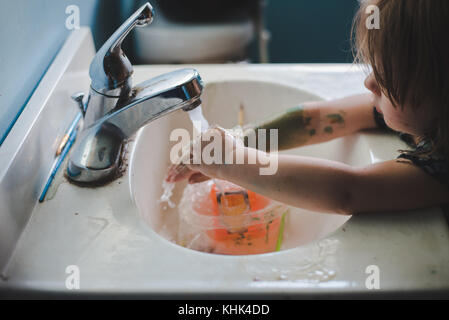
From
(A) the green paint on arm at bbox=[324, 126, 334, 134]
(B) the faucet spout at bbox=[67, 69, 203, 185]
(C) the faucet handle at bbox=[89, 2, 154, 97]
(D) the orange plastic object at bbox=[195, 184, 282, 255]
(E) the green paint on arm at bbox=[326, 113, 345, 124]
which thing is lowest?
(D) the orange plastic object at bbox=[195, 184, 282, 255]

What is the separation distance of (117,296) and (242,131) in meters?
0.33

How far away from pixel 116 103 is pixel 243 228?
0.85 feet

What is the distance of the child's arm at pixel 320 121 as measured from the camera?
599mm

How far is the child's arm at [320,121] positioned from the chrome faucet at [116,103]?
22cm

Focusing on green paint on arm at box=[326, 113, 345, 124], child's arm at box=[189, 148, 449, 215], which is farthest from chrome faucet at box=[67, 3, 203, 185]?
green paint on arm at box=[326, 113, 345, 124]

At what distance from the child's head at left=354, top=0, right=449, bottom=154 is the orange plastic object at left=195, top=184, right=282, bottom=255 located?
225 mm

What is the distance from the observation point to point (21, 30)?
1.59ft

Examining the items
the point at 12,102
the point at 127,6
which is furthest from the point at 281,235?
the point at 127,6

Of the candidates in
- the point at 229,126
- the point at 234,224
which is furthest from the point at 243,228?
the point at 229,126

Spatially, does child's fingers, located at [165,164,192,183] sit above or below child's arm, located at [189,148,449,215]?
below

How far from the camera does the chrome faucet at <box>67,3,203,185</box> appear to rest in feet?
1.39

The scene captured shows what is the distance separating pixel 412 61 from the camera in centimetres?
42

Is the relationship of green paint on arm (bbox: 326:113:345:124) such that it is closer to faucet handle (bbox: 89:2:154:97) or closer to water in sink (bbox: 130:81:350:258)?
water in sink (bbox: 130:81:350:258)
